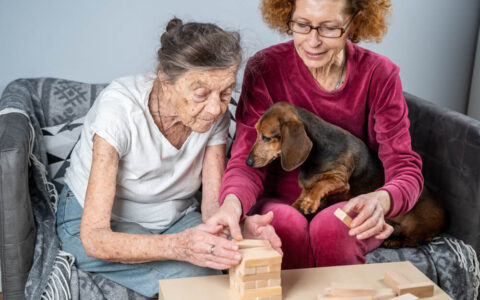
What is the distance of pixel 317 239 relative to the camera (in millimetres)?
1761

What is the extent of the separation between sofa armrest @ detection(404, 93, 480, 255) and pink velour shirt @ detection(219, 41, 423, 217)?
392 mm

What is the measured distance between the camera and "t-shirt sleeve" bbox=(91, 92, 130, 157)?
167 centimetres

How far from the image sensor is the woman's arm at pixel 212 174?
197 cm

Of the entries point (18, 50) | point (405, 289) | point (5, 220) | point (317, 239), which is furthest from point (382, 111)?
point (18, 50)

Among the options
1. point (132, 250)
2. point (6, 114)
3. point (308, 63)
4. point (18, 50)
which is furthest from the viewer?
point (18, 50)

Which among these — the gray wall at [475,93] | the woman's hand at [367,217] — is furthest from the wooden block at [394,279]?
the gray wall at [475,93]

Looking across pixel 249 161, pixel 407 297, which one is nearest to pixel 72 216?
pixel 249 161

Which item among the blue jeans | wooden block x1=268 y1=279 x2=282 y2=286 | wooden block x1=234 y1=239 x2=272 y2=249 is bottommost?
the blue jeans

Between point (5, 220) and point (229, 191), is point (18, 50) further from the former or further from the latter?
point (229, 191)

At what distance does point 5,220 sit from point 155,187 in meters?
0.50

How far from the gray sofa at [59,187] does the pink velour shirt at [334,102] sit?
41 centimetres

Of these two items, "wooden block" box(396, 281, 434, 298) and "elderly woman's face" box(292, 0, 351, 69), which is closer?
"wooden block" box(396, 281, 434, 298)

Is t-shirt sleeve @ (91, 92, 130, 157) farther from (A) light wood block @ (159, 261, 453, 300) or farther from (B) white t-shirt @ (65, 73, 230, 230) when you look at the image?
(A) light wood block @ (159, 261, 453, 300)

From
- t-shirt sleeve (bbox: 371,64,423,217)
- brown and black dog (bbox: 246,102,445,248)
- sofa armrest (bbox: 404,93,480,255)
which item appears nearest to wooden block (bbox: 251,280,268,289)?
brown and black dog (bbox: 246,102,445,248)
